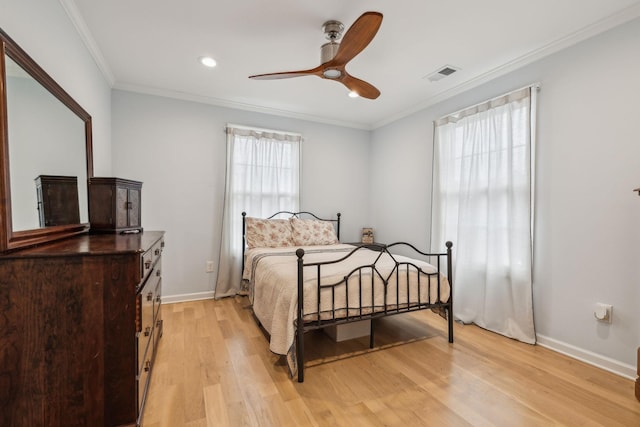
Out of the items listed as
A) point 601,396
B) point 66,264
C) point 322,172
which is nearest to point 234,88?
point 322,172

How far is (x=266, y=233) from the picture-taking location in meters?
3.48

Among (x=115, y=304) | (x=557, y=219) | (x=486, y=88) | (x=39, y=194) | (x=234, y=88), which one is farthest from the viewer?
(x=234, y=88)

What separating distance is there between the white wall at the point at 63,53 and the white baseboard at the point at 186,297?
61.3 inches

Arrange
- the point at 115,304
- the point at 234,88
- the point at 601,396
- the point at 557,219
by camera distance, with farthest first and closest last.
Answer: the point at 234,88 → the point at 557,219 → the point at 601,396 → the point at 115,304

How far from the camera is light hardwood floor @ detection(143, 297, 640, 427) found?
1589mm

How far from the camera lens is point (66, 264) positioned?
129 cm

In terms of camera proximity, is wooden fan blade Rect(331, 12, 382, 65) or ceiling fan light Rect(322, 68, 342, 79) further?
ceiling fan light Rect(322, 68, 342, 79)

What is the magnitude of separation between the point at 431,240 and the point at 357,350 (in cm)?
170

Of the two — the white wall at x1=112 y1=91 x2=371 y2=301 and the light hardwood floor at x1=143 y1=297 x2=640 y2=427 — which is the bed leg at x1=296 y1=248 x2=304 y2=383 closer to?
the light hardwood floor at x1=143 y1=297 x2=640 y2=427

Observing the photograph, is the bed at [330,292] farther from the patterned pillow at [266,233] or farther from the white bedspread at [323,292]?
the patterned pillow at [266,233]

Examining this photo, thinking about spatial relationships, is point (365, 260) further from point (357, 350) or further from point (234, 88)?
point (234, 88)

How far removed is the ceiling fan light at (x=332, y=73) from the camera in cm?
213

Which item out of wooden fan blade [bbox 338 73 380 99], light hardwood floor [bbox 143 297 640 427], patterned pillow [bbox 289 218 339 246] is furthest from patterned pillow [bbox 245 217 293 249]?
wooden fan blade [bbox 338 73 380 99]

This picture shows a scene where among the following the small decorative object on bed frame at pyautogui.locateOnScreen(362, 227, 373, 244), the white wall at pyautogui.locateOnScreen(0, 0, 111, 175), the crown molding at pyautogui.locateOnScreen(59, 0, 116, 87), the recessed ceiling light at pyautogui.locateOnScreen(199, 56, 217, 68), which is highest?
the recessed ceiling light at pyautogui.locateOnScreen(199, 56, 217, 68)
